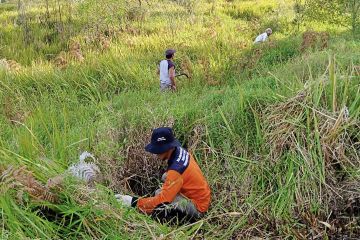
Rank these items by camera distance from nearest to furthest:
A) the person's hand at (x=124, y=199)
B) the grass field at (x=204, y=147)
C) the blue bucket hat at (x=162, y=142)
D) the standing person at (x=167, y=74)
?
the grass field at (x=204, y=147) < the person's hand at (x=124, y=199) < the blue bucket hat at (x=162, y=142) < the standing person at (x=167, y=74)

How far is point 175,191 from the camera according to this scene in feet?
12.8

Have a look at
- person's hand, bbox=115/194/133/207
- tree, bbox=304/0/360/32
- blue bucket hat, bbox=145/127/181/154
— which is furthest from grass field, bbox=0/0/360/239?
tree, bbox=304/0/360/32

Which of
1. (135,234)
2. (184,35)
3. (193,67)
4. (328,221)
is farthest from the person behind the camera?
(184,35)

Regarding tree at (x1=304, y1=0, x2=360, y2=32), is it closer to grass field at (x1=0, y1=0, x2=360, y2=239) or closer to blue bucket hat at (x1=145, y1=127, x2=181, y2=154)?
grass field at (x1=0, y1=0, x2=360, y2=239)

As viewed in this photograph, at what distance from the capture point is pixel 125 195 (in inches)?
162

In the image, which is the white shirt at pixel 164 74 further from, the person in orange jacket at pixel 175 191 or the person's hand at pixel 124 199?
the person's hand at pixel 124 199

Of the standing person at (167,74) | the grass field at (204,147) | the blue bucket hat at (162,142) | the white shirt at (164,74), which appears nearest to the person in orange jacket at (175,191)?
the blue bucket hat at (162,142)

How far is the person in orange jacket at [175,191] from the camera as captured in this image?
388cm

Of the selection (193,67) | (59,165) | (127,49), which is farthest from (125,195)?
(127,49)

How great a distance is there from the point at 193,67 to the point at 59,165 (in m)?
4.45

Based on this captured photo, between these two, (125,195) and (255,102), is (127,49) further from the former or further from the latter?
(125,195)

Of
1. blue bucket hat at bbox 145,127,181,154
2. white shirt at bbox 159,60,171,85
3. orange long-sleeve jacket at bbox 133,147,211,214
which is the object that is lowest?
white shirt at bbox 159,60,171,85

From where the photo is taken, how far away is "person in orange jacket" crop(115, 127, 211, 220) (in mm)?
3879

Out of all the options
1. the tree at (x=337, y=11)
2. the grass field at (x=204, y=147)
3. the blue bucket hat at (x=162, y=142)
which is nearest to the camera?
the grass field at (x=204, y=147)
